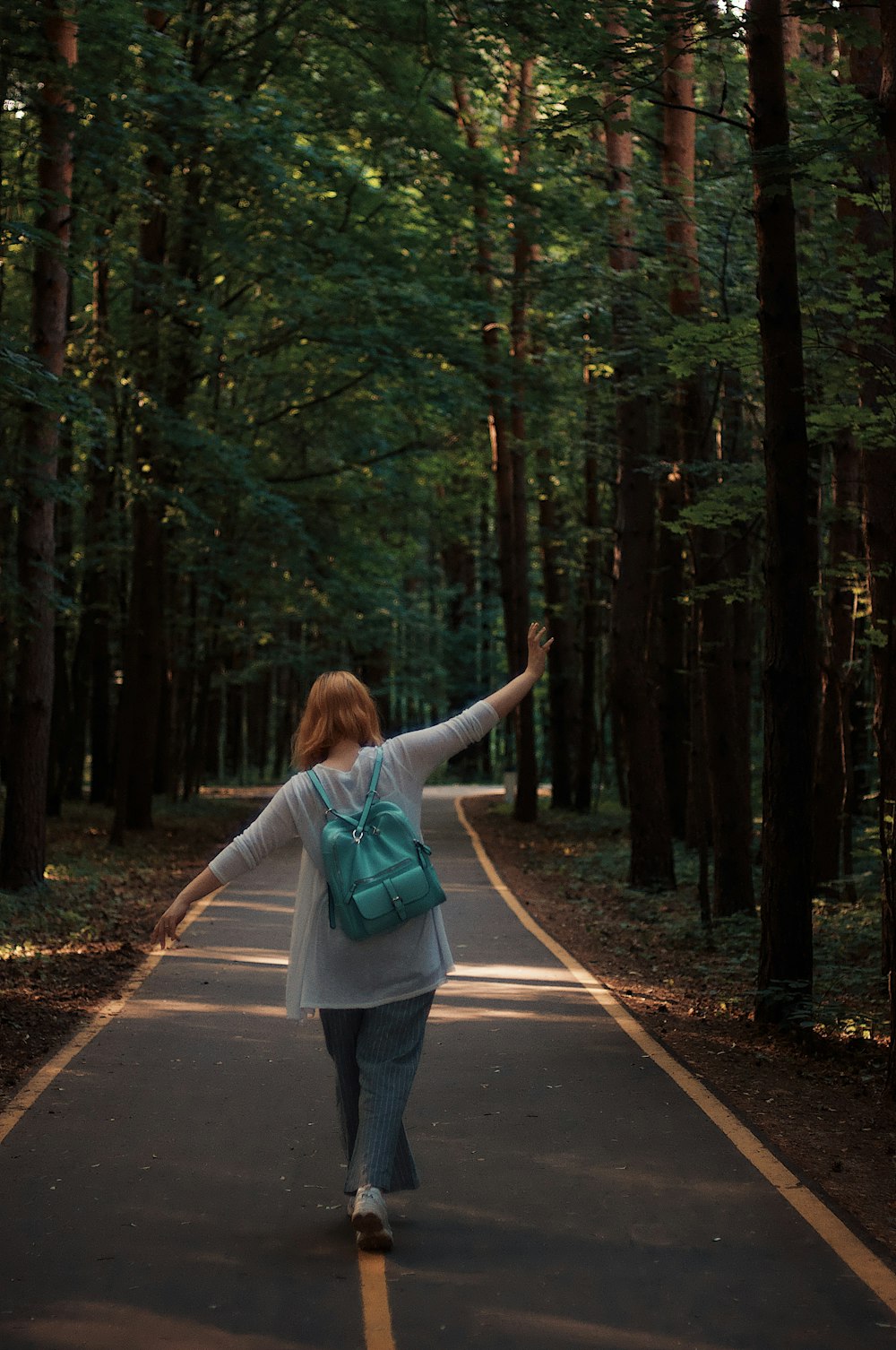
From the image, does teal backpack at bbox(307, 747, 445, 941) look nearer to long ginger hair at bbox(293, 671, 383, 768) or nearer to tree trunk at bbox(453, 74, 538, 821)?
long ginger hair at bbox(293, 671, 383, 768)

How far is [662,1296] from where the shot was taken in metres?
5.43

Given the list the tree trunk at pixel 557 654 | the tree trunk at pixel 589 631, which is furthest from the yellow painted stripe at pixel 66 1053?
the tree trunk at pixel 557 654

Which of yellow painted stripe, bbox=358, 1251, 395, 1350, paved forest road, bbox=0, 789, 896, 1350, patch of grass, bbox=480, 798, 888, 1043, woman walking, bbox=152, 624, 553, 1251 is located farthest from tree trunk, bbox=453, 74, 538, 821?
yellow painted stripe, bbox=358, 1251, 395, 1350

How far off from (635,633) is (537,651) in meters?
15.3

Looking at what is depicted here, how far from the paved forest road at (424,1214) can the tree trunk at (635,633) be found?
10.2m

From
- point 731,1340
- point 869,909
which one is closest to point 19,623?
point 869,909

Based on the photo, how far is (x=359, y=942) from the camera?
6.05 m

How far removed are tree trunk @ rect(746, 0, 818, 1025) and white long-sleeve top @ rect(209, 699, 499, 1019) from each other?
198 inches

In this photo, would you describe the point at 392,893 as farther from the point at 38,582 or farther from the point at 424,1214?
the point at 38,582

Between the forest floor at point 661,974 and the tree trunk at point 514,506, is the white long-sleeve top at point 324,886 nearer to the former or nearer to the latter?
the forest floor at point 661,974

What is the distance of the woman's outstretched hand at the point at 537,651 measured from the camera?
6312 mm

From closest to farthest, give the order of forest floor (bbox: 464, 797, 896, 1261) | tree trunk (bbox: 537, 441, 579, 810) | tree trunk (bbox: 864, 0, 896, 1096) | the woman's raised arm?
the woman's raised arm < forest floor (bbox: 464, 797, 896, 1261) < tree trunk (bbox: 864, 0, 896, 1096) < tree trunk (bbox: 537, 441, 579, 810)

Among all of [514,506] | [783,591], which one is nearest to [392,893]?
[783,591]

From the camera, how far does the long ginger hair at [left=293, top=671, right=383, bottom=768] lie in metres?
6.24
